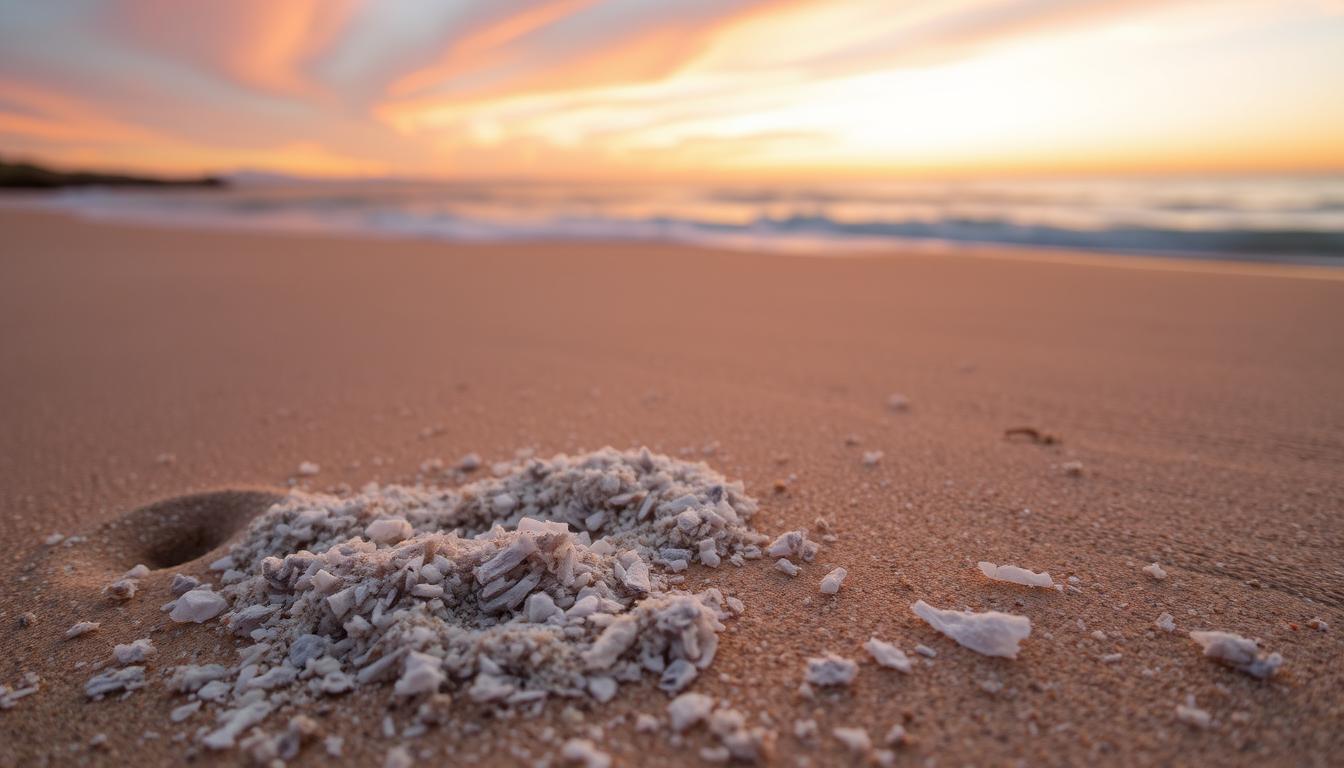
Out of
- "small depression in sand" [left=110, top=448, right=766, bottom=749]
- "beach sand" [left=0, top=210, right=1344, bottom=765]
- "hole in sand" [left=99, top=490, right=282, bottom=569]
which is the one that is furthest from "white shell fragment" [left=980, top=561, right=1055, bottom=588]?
"hole in sand" [left=99, top=490, right=282, bottom=569]

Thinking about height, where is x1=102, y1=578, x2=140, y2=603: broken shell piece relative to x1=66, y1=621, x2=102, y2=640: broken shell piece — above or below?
above

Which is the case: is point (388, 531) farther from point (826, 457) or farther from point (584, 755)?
point (826, 457)

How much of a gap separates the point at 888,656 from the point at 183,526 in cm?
196

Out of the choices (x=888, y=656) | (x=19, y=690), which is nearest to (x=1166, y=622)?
(x=888, y=656)

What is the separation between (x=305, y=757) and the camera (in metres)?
1.14

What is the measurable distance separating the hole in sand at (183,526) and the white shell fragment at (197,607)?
1.43 feet

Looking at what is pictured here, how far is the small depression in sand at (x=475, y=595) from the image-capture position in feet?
4.09

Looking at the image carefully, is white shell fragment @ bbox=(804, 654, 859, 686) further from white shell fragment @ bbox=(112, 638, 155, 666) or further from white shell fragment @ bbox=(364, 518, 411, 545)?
white shell fragment @ bbox=(112, 638, 155, 666)

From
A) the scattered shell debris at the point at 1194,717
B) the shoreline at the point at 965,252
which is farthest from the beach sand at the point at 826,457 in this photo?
the shoreline at the point at 965,252

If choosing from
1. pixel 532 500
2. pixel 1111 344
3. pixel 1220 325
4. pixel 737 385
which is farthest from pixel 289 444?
pixel 1220 325

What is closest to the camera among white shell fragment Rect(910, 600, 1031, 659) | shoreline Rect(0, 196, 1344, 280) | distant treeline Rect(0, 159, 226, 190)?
white shell fragment Rect(910, 600, 1031, 659)

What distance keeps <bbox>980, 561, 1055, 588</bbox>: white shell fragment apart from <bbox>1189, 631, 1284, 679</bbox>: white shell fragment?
0.28m

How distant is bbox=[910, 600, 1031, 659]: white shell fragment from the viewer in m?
1.31

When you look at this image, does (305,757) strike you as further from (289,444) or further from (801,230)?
(801,230)
